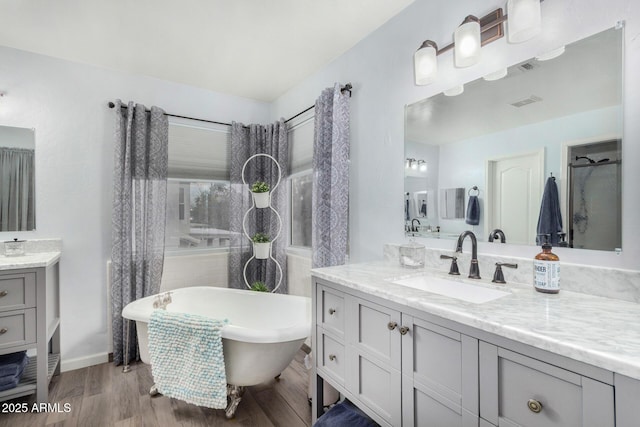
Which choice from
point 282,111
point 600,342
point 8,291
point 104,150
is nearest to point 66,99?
point 104,150

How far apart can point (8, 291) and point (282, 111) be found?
8.57ft

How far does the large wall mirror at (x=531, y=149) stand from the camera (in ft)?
3.97

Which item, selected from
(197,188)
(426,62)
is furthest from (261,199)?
(426,62)

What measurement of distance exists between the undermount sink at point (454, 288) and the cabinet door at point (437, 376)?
0.32 metres

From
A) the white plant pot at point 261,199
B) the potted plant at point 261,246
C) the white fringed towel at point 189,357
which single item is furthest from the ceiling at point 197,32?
the white fringed towel at point 189,357

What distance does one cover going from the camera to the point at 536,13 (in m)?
1.31

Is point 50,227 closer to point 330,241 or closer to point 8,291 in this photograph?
point 8,291

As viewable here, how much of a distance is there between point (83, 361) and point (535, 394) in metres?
3.25

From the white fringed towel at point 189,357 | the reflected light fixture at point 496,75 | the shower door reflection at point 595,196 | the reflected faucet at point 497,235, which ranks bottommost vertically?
the white fringed towel at point 189,357

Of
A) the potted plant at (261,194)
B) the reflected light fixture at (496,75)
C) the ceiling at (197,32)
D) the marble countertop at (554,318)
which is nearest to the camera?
the marble countertop at (554,318)

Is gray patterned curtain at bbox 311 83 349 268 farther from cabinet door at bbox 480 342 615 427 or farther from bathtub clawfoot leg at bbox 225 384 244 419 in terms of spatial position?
cabinet door at bbox 480 342 615 427

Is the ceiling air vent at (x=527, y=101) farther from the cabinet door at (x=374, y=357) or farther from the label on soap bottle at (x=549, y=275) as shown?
the cabinet door at (x=374, y=357)

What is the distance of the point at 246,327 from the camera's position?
2.29 meters

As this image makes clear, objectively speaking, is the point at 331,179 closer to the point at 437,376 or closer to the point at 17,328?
the point at 437,376
